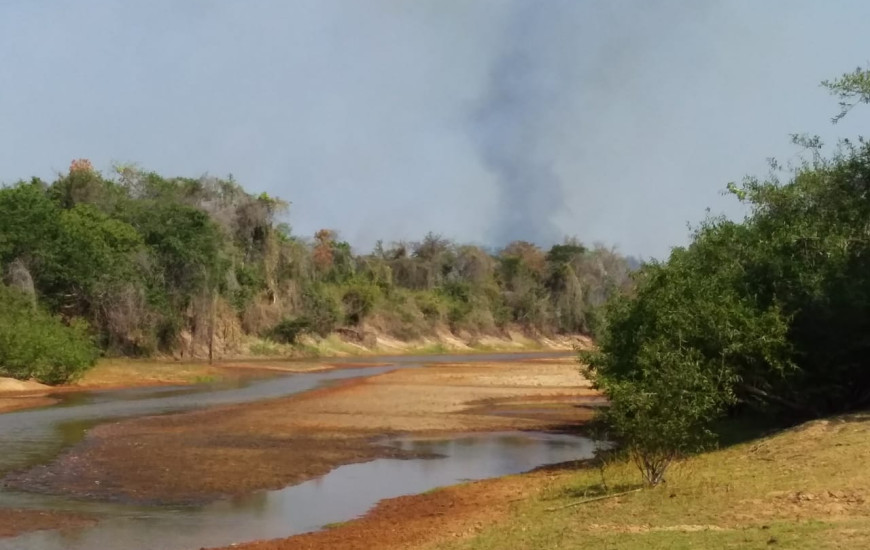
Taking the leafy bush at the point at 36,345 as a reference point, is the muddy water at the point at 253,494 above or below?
below

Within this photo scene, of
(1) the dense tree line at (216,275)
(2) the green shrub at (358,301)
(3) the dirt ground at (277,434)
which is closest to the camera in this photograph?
(3) the dirt ground at (277,434)

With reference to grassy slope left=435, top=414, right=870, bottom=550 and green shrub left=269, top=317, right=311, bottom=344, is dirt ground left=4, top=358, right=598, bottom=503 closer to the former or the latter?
grassy slope left=435, top=414, right=870, bottom=550

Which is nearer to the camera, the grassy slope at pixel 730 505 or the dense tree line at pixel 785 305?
the grassy slope at pixel 730 505

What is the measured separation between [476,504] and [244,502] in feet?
17.0

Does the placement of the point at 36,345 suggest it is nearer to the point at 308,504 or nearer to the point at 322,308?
the point at 308,504

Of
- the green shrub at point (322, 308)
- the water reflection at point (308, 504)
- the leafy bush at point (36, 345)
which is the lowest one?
the water reflection at point (308, 504)

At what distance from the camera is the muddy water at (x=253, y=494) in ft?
54.2

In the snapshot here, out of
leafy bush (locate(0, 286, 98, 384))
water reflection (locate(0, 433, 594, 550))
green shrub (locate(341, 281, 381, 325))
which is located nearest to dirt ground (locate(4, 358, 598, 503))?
water reflection (locate(0, 433, 594, 550))

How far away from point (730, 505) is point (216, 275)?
67958 mm

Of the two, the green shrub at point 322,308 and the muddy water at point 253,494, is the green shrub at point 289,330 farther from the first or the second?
the muddy water at point 253,494

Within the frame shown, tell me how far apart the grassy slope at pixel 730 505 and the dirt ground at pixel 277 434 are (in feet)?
27.0

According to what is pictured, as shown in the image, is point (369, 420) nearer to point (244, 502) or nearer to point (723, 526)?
point (244, 502)

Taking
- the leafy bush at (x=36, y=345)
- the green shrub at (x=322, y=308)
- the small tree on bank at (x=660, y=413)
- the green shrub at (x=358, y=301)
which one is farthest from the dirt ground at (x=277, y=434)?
the green shrub at (x=358, y=301)

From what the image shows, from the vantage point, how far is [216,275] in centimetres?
7844
